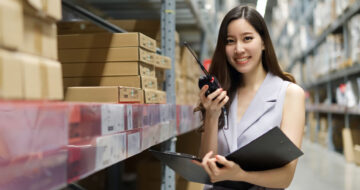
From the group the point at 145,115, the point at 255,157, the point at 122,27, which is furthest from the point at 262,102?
the point at 122,27

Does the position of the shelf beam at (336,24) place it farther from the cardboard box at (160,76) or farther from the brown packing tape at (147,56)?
the brown packing tape at (147,56)

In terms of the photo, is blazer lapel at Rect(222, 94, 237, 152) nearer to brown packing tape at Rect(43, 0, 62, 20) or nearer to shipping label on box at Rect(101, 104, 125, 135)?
shipping label on box at Rect(101, 104, 125, 135)

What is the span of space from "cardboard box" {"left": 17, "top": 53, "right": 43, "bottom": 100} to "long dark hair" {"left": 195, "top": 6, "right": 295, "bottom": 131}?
36.8 inches

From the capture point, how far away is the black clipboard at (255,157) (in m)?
1.15

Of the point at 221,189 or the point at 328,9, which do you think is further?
the point at 328,9

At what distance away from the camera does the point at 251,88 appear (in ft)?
5.61

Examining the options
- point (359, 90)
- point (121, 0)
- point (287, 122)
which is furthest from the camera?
point (359, 90)

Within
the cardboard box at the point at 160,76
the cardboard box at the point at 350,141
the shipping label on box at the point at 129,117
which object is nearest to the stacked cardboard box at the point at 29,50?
the shipping label on box at the point at 129,117

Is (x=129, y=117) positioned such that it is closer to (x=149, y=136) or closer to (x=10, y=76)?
(x=149, y=136)

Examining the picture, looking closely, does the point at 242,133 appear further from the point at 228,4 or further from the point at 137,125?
the point at 228,4

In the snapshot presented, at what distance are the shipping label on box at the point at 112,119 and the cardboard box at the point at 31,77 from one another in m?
0.26

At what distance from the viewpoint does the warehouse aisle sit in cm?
373

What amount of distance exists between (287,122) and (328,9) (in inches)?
216

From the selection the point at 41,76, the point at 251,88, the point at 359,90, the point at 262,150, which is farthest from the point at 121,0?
the point at 359,90
